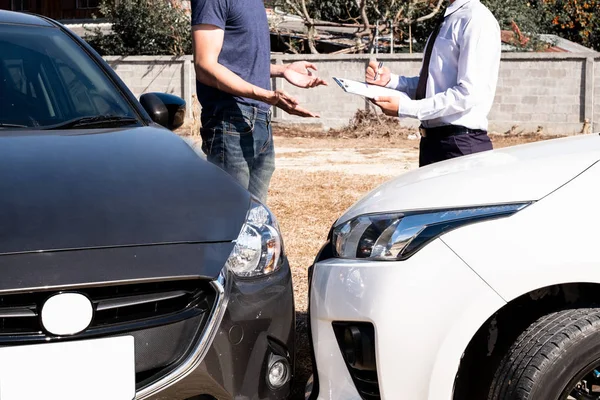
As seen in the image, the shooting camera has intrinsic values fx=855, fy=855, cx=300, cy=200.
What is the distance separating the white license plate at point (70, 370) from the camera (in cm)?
204

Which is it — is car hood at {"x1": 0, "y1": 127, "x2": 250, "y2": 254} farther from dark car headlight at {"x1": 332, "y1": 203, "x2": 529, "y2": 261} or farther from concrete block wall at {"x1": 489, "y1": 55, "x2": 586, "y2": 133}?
concrete block wall at {"x1": 489, "y1": 55, "x2": 586, "y2": 133}

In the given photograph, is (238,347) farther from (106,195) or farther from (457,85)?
(457,85)

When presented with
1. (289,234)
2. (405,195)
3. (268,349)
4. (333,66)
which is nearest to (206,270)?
(268,349)

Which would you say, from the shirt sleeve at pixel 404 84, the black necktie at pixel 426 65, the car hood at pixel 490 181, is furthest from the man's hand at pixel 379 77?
the car hood at pixel 490 181

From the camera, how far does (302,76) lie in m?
3.88

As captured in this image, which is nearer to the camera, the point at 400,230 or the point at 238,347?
the point at 238,347

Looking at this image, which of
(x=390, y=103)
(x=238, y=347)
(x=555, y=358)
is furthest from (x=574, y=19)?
(x=238, y=347)

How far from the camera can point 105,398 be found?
212 cm

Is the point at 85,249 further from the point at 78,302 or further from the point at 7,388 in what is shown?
the point at 7,388

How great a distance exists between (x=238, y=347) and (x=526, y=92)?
49.8 ft

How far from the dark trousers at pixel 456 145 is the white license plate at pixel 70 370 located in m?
2.04

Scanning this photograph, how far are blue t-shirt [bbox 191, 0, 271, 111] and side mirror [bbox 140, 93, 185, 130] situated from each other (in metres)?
0.13

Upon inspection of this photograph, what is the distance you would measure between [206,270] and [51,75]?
1699mm

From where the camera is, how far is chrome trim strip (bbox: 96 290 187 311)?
7.06 ft
